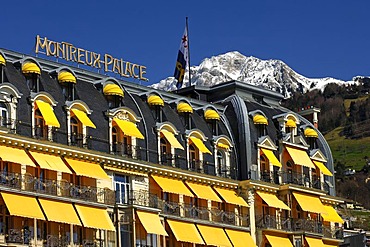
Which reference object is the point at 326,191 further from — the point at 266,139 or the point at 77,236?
the point at 77,236

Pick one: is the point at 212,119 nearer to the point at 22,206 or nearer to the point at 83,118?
the point at 83,118

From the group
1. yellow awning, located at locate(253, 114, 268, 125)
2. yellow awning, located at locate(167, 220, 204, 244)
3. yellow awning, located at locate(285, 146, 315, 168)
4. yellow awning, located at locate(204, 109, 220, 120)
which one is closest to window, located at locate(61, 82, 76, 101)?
yellow awning, located at locate(167, 220, 204, 244)

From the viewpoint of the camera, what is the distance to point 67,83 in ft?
234

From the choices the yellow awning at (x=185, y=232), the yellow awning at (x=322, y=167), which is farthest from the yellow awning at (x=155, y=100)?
the yellow awning at (x=322, y=167)

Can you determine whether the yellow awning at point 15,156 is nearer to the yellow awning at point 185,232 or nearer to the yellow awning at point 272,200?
the yellow awning at point 185,232

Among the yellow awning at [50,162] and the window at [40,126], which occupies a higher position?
the window at [40,126]

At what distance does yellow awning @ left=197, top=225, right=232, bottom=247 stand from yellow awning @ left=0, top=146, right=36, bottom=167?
16713 mm

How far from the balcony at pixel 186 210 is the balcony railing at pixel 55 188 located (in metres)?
2.51

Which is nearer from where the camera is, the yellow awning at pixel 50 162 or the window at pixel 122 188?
the yellow awning at pixel 50 162

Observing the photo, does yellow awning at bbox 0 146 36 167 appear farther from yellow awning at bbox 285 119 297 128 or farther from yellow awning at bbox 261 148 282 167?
yellow awning at bbox 285 119 297 128

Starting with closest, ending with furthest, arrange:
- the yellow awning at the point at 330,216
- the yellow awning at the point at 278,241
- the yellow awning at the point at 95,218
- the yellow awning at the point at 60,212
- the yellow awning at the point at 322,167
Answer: the yellow awning at the point at 60,212 → the yellow awning at the point at 95,218 → the yellow awning at the point at 278,241 → the yellow awning at the point at 330,216 → the yellow awning at the point at 322,167

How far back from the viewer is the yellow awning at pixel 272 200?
82812mm

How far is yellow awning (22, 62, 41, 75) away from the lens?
6838 cm

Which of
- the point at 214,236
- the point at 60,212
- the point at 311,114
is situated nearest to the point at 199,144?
the point at 214,236
